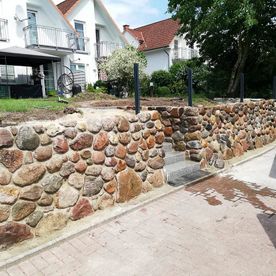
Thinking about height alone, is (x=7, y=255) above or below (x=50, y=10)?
below

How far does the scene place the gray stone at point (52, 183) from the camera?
3.54m

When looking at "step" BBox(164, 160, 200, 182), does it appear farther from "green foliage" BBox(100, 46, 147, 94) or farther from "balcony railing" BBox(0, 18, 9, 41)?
"balcony railing" BBox(0, 18, 9, 41)

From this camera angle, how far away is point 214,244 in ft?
10.8

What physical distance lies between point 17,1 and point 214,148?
13.1 m

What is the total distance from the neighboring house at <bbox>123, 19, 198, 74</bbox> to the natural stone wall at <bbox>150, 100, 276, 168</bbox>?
16838 millimetres

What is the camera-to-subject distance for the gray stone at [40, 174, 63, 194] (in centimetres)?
354

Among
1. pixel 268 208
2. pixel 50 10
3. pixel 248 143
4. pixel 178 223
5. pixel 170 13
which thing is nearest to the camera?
pixel 178 223

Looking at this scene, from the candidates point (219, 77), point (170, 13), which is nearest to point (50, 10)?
point (170, 13)

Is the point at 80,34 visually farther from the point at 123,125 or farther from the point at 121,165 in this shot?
the point at 121,165

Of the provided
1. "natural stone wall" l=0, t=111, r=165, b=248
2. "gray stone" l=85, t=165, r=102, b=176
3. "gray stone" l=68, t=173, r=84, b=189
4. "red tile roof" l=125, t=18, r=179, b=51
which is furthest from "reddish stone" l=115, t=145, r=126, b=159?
"red tile roof" l=125, t=18, r=179, b=51

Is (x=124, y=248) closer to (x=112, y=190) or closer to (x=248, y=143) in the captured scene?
(x=112, y=190)

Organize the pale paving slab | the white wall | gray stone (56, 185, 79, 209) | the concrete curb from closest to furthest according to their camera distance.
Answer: the pale paving slab < the concrete curb < gray stone (56, 185, 79, 209) < the white wall

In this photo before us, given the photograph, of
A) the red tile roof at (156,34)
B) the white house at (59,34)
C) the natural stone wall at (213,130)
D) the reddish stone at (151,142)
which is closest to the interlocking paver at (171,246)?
the reddish stone at (151,142)

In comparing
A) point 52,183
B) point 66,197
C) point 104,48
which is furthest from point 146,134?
point 104,48
